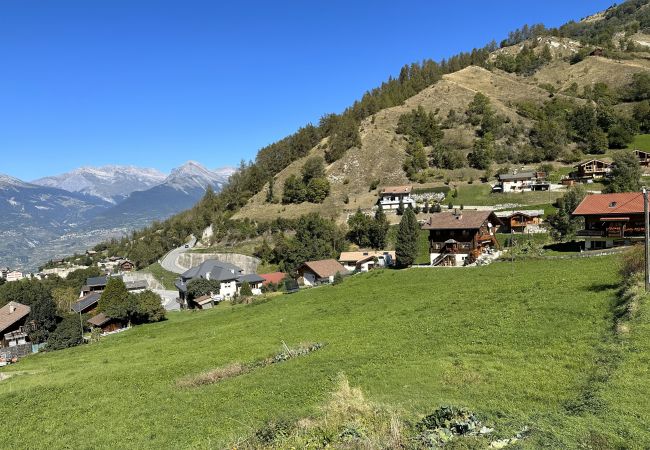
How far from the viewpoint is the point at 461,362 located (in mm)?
18844

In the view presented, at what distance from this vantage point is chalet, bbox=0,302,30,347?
2275 inches

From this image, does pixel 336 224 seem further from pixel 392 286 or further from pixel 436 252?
pixel 392 286

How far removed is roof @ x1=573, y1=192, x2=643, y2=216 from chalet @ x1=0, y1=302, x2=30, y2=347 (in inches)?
3005

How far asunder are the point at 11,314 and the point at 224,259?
4153cm

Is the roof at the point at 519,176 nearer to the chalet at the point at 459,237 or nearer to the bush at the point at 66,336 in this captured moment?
the chalet at the point at 459,237

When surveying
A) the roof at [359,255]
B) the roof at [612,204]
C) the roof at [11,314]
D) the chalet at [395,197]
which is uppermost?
the chalet at [395,197]

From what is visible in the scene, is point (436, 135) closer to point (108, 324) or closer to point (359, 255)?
point (359, 255)

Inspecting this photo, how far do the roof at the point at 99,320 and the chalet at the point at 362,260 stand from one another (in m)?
39.6

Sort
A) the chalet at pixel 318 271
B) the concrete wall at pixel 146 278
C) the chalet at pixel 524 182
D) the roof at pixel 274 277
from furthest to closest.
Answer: the concrete wall at pixel 146 278 < the chalet at pixel 524 182 < the roof at pixel 274 277 < the chalet at pixel 318 271

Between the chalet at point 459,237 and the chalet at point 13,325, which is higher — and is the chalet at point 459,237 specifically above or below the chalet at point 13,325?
above

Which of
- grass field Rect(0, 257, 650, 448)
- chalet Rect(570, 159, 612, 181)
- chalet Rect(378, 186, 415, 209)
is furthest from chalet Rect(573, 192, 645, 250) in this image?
chalet Rect(570, 159, 612, 181)

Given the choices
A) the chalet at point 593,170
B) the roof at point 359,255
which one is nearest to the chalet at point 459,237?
the roof at point 359,255

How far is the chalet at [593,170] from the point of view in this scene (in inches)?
3669

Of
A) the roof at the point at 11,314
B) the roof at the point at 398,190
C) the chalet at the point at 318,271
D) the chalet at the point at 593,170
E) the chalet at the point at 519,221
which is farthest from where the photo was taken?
the roof at the point at 398,190
